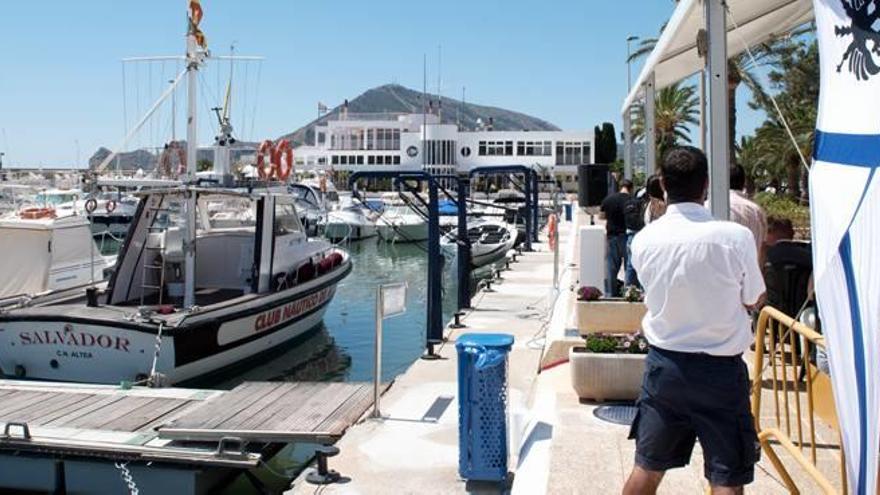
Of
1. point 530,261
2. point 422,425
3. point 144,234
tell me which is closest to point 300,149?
point 530,261

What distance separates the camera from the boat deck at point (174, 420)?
23.5ft

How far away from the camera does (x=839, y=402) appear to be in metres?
2.54

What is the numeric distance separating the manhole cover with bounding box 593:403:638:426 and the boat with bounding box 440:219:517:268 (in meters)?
19.7

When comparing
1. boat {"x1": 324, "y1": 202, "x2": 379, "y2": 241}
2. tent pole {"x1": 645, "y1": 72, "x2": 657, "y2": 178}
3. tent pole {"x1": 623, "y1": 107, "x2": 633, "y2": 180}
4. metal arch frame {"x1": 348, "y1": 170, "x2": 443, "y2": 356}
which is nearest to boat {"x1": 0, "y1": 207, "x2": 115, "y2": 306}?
metal arch frame {"x1": 348, "y1": 170, "x2": 443, "y2": 356}

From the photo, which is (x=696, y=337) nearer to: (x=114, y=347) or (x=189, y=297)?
(x=114, y=347)

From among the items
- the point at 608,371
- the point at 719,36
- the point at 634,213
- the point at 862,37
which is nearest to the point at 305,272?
the point at 634,213

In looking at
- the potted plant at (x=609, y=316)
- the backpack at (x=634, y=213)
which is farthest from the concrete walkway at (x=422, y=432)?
the backpack at (x=634, y=213)

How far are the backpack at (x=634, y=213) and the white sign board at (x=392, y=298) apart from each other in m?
3.79

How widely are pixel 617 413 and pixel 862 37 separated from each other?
14.2 feet

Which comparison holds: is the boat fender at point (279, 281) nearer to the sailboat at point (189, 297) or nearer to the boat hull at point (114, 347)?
the sailboat at point (189, 297)

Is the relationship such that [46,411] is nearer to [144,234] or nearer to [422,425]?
[422,425]

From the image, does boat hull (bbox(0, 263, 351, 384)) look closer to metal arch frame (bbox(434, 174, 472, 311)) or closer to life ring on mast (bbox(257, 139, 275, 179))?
life ring on mast (bbox(257, 139, 275, 179))

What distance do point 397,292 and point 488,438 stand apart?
269cm

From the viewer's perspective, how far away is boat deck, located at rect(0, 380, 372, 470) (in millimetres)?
7164
